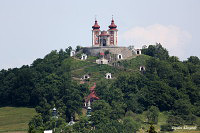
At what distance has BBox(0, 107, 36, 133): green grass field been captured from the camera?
15038cm

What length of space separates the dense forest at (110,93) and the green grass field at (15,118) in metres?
2.93

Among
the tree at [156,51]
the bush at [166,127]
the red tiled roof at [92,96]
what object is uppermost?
→ the tree at [156,51]

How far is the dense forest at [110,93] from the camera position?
477 ft

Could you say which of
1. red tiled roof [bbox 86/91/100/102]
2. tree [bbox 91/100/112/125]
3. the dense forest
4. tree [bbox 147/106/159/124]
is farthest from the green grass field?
tree [bbox 147/106/159/124]

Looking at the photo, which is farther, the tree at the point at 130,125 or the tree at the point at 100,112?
the tree at the point at 100,112

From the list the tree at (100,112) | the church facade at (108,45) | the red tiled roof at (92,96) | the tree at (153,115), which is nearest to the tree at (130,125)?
the tree at (100,112)

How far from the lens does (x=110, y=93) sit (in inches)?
6348

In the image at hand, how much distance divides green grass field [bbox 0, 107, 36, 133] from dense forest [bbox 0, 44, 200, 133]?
115 inches

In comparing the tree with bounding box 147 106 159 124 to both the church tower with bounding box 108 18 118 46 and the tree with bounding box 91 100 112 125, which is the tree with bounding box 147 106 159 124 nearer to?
the tree with bounding box 91 100 112 125

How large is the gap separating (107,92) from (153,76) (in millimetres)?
15219

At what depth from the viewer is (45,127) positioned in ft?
463

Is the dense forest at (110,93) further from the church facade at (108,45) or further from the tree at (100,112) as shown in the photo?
the church facade at (108,45)

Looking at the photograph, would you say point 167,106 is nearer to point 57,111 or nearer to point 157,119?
point 157,119

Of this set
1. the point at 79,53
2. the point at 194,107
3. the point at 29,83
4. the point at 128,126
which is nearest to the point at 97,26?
the point at 79,53
